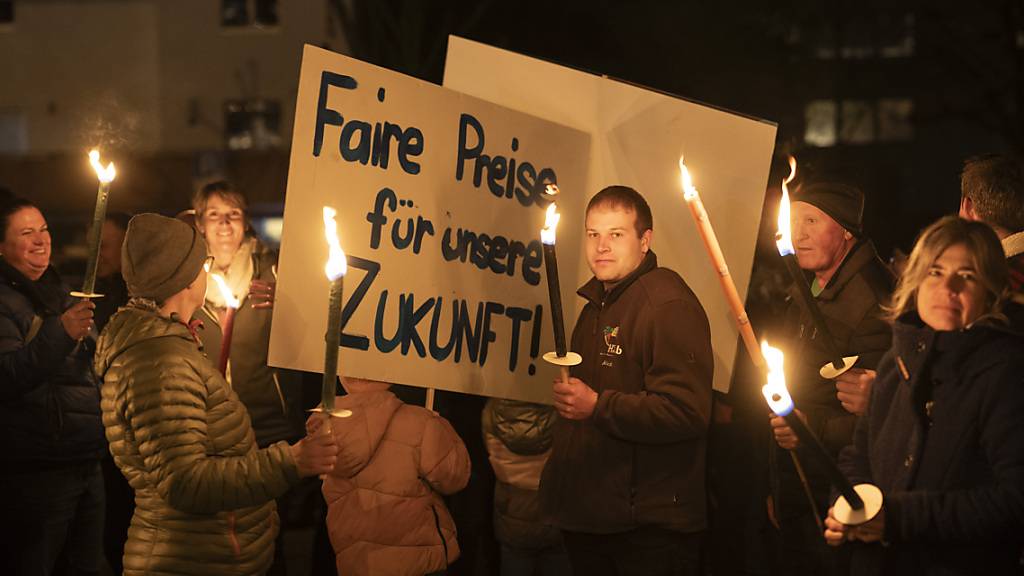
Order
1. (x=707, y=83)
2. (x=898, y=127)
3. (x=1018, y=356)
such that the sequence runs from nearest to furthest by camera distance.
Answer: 1. (x=1018, y=356)
2. (x=707, y=83)
3. (x=898, y=127)

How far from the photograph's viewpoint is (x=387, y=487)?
13.7 ft

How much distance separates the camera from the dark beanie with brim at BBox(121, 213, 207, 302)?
3510 millimetres

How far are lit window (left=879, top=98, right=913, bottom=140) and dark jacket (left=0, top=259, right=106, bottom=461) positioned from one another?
32222 millimetres

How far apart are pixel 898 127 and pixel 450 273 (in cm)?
3236

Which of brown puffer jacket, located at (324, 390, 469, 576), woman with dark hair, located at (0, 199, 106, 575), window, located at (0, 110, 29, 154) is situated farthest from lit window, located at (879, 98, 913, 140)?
brown puffer jacket, located at (324, 390, 469, 576)

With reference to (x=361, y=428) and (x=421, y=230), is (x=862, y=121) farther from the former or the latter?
(x=361, y=428)

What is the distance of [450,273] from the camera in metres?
4.45

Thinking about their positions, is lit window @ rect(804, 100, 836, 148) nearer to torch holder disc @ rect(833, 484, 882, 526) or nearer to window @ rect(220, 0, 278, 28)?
window @ rect(220, 0, 278, 28)

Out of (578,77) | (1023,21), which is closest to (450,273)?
(578,77)

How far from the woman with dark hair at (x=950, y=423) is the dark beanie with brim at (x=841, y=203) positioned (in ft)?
3.65

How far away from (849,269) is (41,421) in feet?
11.1

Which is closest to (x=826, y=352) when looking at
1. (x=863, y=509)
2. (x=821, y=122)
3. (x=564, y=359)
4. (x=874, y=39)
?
(x=564, y=359)

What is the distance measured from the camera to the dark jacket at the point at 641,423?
390cm

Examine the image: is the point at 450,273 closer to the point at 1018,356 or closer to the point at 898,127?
the point at 1018,356
